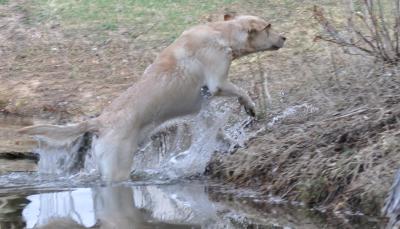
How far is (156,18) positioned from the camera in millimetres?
14141

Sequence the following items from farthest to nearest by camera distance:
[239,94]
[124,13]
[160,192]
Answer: [124,13] < [239,94] < [160,192]

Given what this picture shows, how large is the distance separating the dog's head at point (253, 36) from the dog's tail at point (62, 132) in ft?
5.88

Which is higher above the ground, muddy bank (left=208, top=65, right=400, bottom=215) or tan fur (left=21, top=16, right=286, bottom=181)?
tan fur (left=21, top=16, right=286, bottom=181)

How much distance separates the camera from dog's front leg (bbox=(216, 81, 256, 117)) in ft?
27.9

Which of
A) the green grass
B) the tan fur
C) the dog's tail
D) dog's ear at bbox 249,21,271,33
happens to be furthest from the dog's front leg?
the green grass

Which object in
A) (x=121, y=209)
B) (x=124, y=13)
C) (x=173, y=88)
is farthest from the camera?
(x=124, y=13)

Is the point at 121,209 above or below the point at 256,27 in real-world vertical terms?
below

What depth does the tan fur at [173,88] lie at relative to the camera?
7840 mm

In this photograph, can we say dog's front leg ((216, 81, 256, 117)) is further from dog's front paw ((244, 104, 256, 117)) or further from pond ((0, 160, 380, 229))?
pond ((0, 160, 380, 229))

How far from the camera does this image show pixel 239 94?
8.62 meters

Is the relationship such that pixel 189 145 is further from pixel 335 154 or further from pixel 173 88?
pixel 335 154

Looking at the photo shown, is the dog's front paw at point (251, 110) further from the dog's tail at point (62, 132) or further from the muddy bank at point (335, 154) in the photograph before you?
the dog's tail at point (62, 132)

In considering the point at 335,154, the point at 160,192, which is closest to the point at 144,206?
the point at 160,192

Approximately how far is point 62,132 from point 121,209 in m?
1.10
